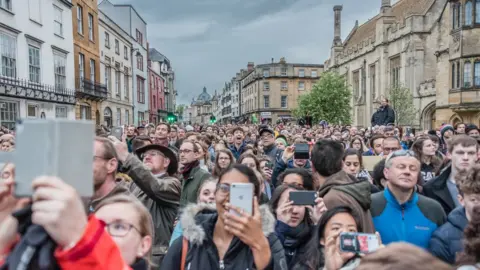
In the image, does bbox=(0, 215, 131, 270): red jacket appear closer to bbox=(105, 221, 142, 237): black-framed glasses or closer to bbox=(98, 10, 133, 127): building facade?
bbox=(105, 221, 142, 237): black-framed glasses

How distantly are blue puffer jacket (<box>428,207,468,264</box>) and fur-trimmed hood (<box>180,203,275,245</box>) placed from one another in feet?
5.27

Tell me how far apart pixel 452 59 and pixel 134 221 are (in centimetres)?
3264

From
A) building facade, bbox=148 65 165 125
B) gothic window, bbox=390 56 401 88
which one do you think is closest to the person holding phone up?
gothic window, bbox=390 56 401 88

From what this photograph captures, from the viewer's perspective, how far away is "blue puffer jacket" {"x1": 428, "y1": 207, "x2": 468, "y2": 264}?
3.09 metres

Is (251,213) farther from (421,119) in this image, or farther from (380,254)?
(421,119)

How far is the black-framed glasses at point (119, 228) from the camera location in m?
2.11

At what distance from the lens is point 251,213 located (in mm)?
2193

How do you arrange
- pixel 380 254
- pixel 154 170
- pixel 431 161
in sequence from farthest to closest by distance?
pixel 431 161
pixel 154 170
pixel 380 254

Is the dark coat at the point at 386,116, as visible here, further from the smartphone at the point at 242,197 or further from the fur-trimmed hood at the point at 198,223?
the smartphone at the point at 242,197

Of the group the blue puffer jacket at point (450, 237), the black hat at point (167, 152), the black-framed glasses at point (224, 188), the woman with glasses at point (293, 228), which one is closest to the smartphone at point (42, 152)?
the black-framed glasses at point (224, 188)

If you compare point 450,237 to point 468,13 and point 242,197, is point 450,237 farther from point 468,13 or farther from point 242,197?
point 468,13

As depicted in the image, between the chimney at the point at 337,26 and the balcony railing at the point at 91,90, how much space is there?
160ft

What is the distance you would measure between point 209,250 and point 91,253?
1470 millimetres

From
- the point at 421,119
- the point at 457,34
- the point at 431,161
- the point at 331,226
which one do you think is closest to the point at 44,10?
the point at 431,161
